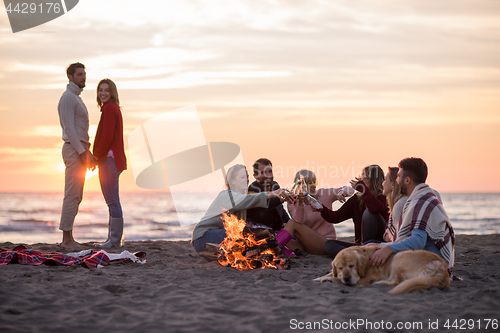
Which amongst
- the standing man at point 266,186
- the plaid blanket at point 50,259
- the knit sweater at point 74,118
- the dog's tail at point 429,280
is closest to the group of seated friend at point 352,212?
the standing man at point 266,186

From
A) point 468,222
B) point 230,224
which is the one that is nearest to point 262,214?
point 230,224

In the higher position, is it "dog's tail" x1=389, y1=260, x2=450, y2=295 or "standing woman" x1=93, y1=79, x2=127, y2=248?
"standing woman" x1=93, y1=79, x2=127, y2=248

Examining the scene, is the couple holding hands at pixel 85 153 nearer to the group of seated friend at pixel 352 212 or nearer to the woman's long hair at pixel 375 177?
the group of seated friend at pixel 352 212

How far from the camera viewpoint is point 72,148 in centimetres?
737

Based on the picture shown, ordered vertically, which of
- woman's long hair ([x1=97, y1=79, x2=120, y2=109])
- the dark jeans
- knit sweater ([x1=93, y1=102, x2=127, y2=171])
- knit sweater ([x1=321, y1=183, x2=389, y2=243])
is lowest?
the dark jeans

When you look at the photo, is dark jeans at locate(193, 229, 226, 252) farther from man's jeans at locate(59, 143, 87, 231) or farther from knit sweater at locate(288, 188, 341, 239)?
man's jeans at locate(59, 143, 87, 231)

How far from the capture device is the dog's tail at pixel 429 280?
414cm

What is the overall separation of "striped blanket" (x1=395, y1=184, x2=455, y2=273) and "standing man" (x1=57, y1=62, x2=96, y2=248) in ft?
17.0

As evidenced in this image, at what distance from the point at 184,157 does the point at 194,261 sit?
8.84ft

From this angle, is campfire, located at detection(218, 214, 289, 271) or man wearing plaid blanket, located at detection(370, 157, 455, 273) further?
campfire, located at detection(218, 214, 289, 271)

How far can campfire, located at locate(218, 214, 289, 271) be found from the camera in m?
5.55

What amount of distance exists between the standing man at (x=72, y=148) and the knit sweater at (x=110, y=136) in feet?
0.75

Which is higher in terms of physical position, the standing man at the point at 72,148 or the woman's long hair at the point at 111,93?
the woman's long hair at the point at 111,93

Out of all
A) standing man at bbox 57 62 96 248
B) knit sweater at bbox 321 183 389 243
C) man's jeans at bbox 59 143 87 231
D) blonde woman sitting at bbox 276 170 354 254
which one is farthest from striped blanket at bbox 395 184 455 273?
man's jeans at bbox 59 143 87 231
